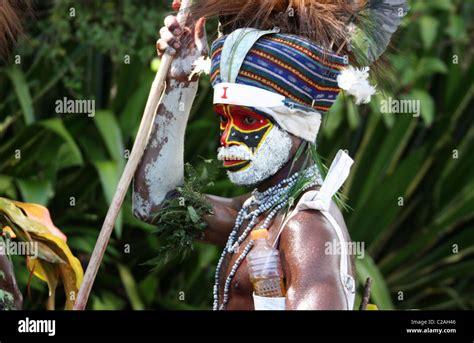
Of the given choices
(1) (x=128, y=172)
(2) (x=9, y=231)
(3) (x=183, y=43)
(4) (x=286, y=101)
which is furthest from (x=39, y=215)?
(4) (x=286, y=101)

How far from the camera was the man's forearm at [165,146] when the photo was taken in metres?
3.60

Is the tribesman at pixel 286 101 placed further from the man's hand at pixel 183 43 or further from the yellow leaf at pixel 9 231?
the yellow leaf at pixel 9 231

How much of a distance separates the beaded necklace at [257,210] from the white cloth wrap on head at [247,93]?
136 millimetres

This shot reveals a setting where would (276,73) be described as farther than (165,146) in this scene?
No

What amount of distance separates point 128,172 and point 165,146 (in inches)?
6.8

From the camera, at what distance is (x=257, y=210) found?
3492mm

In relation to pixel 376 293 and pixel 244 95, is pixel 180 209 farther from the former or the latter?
pixel 376 293

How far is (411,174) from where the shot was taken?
633cm

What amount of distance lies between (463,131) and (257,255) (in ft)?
12.2

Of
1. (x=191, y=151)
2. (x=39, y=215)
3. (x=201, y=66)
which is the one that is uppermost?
(x=191, y=151)

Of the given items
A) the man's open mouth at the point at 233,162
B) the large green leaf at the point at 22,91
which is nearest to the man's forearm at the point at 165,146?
the man's open mouth at the point at 233,162

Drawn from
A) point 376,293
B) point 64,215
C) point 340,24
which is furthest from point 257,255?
point 64,215

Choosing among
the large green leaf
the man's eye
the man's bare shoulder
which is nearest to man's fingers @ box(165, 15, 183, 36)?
the man's eye

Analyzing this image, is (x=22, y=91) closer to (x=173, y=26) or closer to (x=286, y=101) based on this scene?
(x=173, y=26)
